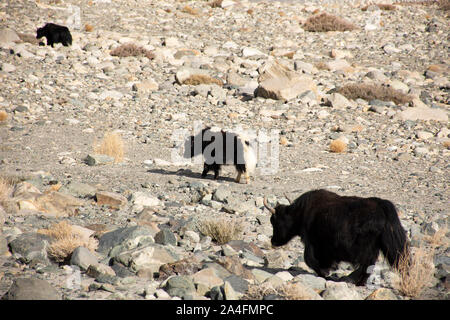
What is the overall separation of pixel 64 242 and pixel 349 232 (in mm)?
2895

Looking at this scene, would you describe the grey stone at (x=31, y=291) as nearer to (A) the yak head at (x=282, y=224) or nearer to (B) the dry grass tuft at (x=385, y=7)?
(A) the yak head at (x=282, y=224)

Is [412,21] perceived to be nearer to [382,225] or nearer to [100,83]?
[100,83]

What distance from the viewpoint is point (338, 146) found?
39.0 feet

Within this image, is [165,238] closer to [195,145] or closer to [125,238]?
[125,238]

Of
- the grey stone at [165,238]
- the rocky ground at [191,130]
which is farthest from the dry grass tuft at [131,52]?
the grey stone at [165,238]

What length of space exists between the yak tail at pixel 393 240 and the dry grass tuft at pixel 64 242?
307 centimetres

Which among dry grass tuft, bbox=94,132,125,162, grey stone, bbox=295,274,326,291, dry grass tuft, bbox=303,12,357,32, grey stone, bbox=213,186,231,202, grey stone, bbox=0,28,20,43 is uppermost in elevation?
dry grass tuft, bbox=303,12,357,32

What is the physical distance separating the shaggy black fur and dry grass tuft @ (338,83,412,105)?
7.72 meters

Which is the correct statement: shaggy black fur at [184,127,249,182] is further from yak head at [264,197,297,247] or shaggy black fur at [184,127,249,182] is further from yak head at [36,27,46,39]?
yak head at [36,27,46,39]

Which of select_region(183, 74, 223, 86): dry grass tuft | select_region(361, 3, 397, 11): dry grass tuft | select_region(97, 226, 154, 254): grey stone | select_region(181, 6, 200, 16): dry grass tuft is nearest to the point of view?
→ select_region(97, 226, 154, 254): grey stone

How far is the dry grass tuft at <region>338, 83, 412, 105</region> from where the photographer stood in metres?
15.7

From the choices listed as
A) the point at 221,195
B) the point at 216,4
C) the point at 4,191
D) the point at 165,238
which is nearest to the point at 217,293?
the point at 165,238

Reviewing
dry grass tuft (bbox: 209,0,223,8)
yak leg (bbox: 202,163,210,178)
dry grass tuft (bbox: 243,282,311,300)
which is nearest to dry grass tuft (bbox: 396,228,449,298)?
dry grass tuft (bbox: 243,282,311,300)

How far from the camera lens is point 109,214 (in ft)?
22.7
